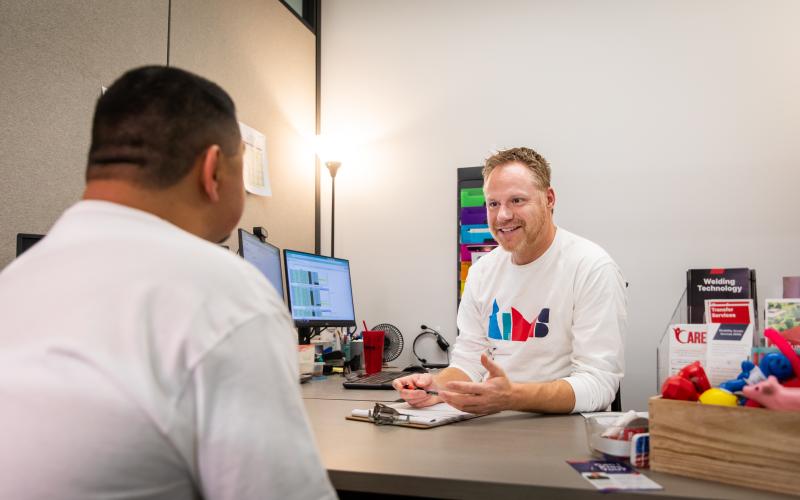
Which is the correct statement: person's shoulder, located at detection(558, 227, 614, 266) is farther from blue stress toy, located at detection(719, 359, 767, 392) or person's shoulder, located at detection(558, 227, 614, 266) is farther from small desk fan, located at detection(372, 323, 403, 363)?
small desk fan, located at detection(372, 323, 403, 363)

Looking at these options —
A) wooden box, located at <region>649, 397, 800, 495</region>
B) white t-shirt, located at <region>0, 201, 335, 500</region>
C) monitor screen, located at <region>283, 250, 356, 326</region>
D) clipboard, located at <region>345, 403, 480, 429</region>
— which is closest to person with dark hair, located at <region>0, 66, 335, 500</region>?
white t-shirt, located at <region>0, 201, 335, 500</region>

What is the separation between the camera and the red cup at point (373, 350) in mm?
2408

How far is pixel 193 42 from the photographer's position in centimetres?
231

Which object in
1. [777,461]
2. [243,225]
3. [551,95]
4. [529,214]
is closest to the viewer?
[777,461]

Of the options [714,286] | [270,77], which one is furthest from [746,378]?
[270,77]

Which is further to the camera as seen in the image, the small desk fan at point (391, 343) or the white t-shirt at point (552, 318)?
the small desk fan at point (391, 343)

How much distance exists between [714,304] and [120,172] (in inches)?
61.4

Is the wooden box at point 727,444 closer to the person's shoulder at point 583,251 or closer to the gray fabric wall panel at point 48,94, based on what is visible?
the person's shoulder at point 583,251

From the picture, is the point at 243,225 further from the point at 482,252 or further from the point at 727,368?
the point at 727,368

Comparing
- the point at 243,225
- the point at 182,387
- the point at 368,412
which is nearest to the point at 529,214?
the point at 368,412

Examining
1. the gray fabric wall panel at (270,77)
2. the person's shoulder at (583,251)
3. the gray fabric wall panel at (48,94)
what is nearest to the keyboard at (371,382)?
the person's shoulder at (583,251)

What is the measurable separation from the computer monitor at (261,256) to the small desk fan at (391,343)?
84cm

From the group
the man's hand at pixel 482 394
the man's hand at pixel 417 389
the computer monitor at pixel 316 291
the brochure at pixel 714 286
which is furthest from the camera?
the brochure at pixel 714 286

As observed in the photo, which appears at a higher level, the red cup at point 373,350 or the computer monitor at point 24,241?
the computer monitor at point 24,241
